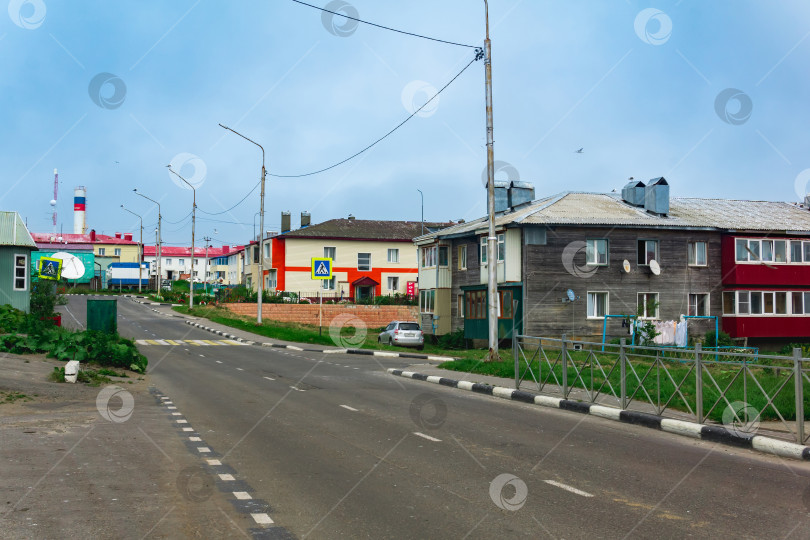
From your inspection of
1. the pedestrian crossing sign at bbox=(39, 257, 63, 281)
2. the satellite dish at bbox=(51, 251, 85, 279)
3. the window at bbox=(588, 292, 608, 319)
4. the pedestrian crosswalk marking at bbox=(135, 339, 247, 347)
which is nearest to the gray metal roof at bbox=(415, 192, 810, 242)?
the window at bbox=(588, 292, 608, 319)

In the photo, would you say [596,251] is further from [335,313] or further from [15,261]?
[15,261]

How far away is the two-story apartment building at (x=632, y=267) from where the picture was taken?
116 feet

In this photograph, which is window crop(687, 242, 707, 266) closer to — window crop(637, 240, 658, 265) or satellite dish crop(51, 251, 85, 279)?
window crop(637, 240, 658, 265)

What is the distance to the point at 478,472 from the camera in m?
8.23

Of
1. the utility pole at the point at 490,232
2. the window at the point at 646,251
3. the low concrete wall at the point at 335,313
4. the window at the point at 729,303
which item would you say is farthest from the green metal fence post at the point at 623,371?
the low concrete wall at the point at 335,313

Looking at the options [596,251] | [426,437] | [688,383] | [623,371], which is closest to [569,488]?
[426,437]

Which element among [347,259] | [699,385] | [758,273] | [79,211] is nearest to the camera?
[699,385]

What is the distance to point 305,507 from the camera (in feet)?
22.1

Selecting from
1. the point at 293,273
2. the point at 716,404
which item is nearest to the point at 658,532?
the point at 716,404

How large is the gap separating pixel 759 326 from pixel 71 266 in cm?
8385

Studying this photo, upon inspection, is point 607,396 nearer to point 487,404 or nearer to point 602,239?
point 487,404

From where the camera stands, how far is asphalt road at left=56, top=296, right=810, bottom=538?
245 inches

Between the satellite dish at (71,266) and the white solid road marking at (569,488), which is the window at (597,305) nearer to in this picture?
the white solid road marking at (569,488)

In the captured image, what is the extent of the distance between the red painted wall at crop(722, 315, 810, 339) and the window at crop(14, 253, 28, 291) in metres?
35.7
